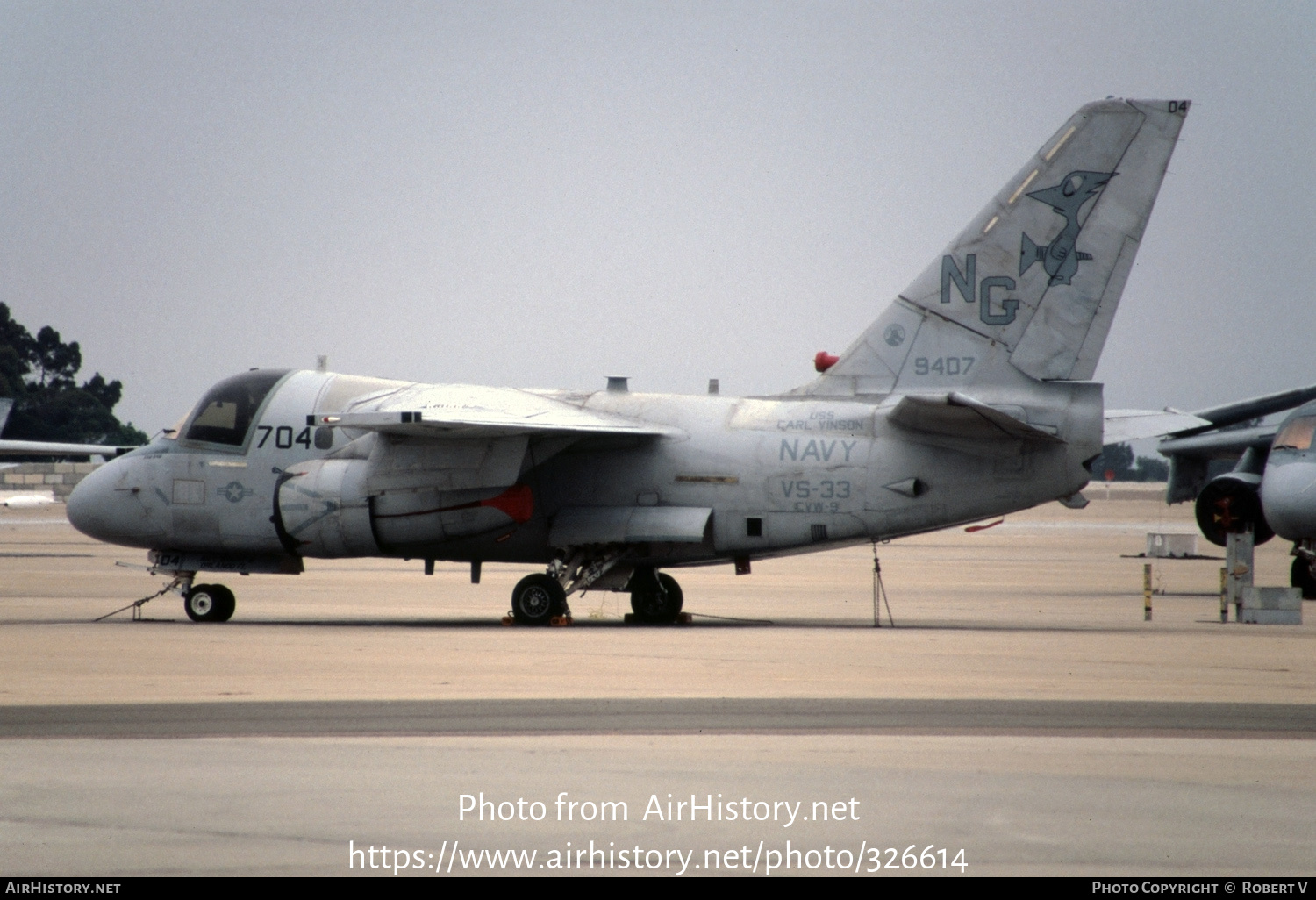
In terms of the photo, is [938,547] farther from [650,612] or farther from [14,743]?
[14,743]

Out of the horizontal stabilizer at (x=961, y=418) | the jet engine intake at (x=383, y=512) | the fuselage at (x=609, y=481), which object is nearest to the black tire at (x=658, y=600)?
the fuselage at (x=609, y=481)

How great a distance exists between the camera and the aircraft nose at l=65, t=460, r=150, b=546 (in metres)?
20.6

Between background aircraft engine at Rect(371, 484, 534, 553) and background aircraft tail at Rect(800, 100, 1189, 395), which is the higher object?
background aircraft tail at Rect(800, 100, 1189, 395)

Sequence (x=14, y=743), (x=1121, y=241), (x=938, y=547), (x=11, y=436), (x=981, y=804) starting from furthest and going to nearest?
1. (x=11, y=436)
2. (x=938, y=547)
3. (x=1121, y=241)
4. (x=14, y=743)
5. (x=981, y=804)

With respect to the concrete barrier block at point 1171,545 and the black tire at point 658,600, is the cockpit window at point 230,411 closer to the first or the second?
the black tire at point 658,600

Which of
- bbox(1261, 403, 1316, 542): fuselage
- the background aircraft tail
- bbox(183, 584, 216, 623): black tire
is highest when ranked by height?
the background aircraft tail

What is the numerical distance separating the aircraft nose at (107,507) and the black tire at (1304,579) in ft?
60.3

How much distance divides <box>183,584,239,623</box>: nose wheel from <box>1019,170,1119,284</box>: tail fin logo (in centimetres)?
1078

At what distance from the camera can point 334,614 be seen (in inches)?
832

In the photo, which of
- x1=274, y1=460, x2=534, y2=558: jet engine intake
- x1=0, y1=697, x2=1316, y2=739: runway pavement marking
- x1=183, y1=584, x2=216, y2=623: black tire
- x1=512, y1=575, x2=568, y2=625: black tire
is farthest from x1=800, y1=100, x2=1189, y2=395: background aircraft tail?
x1=183, y1=584, x2=216, y2=623: black tire

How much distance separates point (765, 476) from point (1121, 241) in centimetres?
503

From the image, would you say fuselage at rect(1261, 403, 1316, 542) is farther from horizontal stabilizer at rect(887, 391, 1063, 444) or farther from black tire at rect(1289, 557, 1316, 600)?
horizontal stabilizer at rect(887, 391, 1063, 444)

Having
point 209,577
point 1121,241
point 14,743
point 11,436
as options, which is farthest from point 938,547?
point 11,436

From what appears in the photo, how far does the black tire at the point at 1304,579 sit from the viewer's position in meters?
25.8
